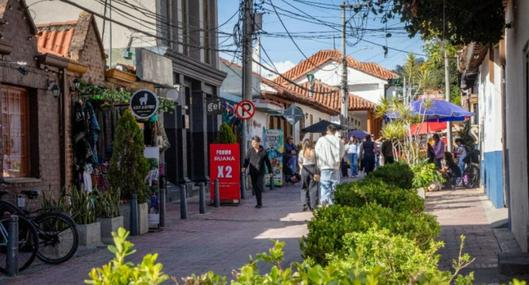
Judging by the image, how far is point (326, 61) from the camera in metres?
63.7

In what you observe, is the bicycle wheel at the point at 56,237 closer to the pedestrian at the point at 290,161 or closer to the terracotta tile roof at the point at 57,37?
the terracotta tile roof at the point at 57,37

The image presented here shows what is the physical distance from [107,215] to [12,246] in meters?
3.55

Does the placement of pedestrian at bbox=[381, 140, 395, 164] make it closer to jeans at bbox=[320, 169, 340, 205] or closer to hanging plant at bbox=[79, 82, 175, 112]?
jeans at bbox=[320, 169, 340, 205]

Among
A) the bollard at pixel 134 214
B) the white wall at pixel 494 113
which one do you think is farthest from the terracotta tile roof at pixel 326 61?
the bollard at pixel 134 214

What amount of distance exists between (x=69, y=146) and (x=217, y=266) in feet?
21.7

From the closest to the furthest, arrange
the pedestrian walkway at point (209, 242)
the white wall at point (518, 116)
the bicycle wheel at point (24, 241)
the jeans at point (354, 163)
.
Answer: the white wall at point (518, 116), the pedestrian walkway at point (209, 242), the bicycle wheel at point (24, 241), the jeans at point (354, 163)

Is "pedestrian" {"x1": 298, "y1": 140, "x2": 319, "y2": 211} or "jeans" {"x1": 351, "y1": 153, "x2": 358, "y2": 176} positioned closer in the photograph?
"pedestrian" {"x1": 298, "y1": 140, "x2": 319, "y2": 211}

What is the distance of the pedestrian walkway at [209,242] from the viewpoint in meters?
9.78

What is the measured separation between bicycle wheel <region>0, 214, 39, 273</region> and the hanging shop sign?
455 cm

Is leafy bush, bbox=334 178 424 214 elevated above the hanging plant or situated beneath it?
situated beneath

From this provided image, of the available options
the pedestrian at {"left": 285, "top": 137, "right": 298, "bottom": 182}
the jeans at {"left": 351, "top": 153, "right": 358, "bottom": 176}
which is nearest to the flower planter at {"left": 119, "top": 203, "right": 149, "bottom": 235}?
the pedestrian at {"left": 285, "top": 137, "right": 298, "bottom": 182}

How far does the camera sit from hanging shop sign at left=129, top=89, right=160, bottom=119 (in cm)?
1469

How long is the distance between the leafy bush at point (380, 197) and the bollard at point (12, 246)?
13.0 ft

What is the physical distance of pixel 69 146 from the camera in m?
15.4
